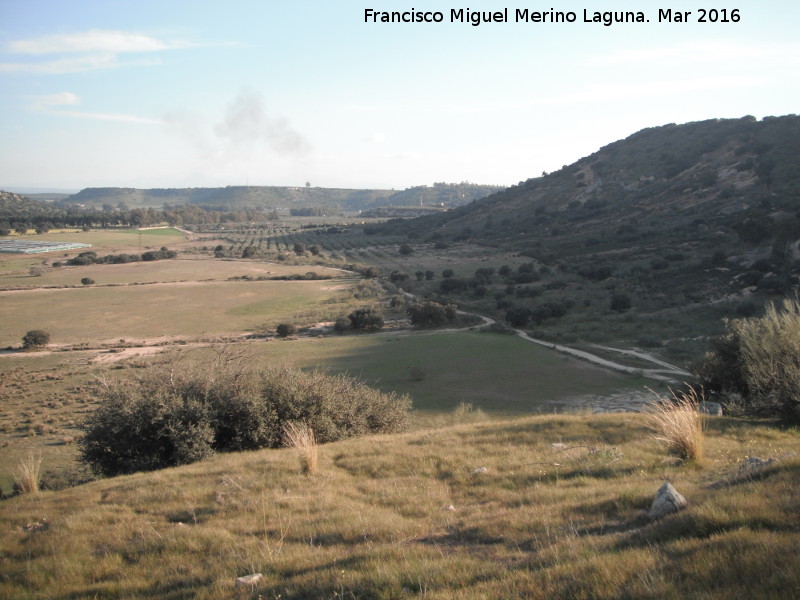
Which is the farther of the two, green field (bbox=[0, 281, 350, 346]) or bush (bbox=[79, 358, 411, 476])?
green field (bbox=[0, 281, 350, 346])

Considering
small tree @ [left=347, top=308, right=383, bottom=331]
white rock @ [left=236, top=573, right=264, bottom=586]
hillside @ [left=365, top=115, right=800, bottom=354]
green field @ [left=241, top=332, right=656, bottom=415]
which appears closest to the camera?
white rock @ [left=236, top=573, right=264, bottom=586]

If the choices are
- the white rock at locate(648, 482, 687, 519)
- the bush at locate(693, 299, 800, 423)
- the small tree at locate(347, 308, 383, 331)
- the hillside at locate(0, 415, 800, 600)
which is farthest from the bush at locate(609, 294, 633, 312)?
the white rock at locate(648, 482, 687, 519)

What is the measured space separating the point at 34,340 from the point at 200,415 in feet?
121

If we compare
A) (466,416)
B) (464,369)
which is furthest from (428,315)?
→ (466,416)

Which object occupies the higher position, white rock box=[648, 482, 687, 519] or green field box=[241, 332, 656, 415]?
white rock box=[648, 482, 687, 519]

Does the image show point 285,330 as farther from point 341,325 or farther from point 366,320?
point 366,320

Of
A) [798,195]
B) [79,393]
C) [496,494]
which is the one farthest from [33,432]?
[798,195]

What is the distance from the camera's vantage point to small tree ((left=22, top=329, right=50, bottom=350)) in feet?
137

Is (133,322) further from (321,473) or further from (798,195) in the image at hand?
(798,195)

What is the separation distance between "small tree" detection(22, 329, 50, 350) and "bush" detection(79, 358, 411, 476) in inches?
1349

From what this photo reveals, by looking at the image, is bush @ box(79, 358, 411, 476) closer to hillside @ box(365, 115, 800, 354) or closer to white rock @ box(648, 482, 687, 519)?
white rock @ box(648, 482, 687, 519)

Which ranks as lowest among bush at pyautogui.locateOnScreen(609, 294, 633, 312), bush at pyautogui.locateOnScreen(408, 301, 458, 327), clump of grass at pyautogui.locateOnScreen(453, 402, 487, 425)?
clump of grass at pyautogui.locateOnScreen(453, 402, 487, 425)

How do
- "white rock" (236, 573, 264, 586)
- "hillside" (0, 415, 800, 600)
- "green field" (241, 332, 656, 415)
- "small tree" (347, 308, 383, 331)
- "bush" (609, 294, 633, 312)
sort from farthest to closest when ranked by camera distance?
"small tree" (347, 308, 383, 331) < "bush" (609, 294, 633, 312) < "green field" (241, 332, 656, 415) < "white rock" (236, 573, 264, 586) < "hillside" (0, 415, 800, 600)

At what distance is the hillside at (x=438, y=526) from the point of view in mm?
4332
